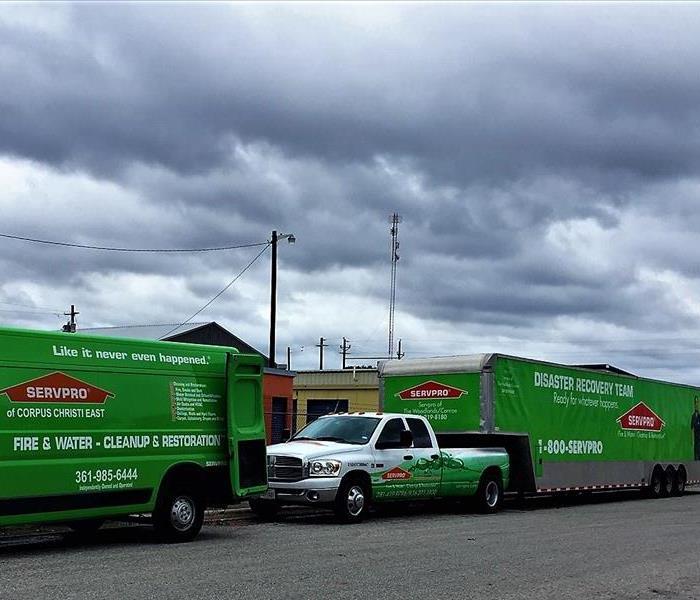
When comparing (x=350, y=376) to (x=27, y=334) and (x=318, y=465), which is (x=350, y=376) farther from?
(x=27, y=334)

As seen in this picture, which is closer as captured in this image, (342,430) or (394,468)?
(394,468)

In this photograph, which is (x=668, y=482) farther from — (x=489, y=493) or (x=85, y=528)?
(x=85, y=528)

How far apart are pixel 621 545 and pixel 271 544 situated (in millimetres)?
4665

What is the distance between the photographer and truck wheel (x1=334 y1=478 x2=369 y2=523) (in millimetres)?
16297

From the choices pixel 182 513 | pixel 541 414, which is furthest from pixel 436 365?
pixel 182 513

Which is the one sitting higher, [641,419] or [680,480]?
[641,419]

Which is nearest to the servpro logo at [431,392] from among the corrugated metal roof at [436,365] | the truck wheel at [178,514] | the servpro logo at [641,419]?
the corrugated metal roof at [436,365]

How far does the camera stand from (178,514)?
13250 mm

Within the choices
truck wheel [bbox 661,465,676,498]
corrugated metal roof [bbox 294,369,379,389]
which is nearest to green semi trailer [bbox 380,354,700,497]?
truck wheel [bbox 661,465,676,498]

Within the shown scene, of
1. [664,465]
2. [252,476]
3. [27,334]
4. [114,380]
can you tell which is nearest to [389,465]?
[252,476]

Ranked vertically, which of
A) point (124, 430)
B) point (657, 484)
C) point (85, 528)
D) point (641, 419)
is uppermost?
point (641, 419)

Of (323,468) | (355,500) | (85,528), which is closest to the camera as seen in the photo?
(85,528)

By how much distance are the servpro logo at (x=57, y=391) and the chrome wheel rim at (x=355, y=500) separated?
536 cm

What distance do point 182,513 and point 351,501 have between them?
3906 millimetres
